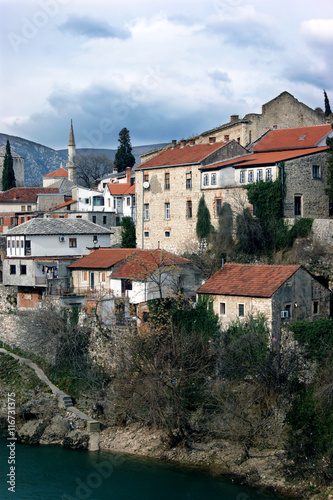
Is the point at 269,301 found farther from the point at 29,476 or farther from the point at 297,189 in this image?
the point at 29,476

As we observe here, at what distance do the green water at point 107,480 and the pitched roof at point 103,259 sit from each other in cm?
1353

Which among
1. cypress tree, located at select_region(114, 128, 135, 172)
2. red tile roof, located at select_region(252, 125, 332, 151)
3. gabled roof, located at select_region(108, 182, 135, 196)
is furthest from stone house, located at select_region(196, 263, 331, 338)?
cypress tree, located at select_region(114, 128, 135, 172)

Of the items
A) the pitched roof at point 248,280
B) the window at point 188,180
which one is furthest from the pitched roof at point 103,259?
the pitched roof at point 248,280

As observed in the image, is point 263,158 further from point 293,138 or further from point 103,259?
point 103,259

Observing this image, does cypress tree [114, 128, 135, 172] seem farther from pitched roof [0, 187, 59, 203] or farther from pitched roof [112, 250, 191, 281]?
pitched roof [112, 250, 191, 281]

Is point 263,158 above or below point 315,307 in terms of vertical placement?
above

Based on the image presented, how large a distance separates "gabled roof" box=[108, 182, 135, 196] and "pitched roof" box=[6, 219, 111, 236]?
9389 millimetres

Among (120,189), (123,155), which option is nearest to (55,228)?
(120,189)

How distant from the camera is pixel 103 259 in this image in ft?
135

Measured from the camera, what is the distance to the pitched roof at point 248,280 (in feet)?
101

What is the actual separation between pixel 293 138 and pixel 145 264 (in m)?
14.0

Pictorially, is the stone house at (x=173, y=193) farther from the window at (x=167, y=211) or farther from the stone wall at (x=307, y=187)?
the stone wall at (x=307, y=187)

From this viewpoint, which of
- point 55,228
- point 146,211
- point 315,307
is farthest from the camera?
point 146,211

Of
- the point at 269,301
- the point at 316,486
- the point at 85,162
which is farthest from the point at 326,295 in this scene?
the point at 85,162
